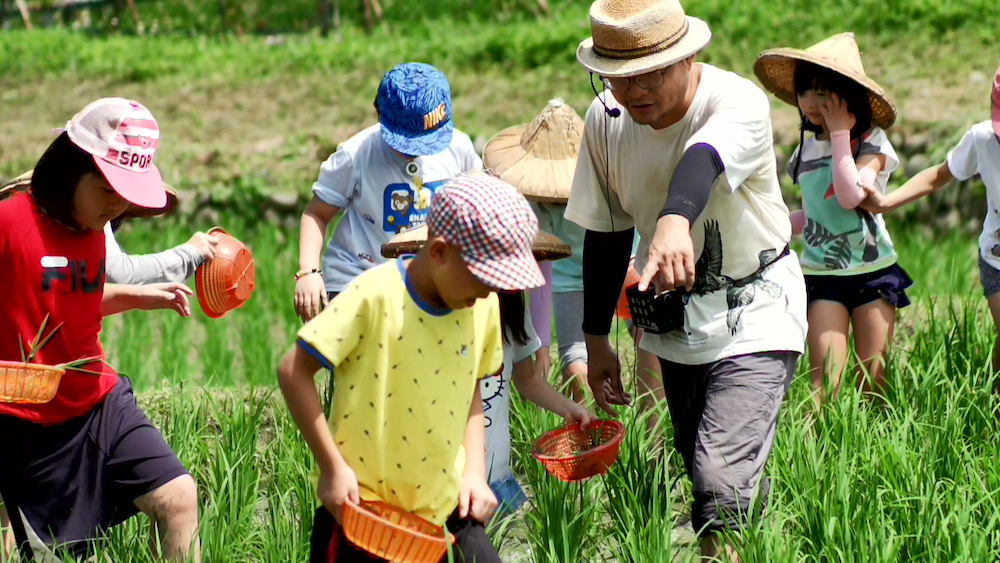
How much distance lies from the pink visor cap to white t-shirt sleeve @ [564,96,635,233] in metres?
0.94

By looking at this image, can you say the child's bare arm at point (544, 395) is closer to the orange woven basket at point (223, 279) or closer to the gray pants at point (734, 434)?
the gray pants at point (734, 434)

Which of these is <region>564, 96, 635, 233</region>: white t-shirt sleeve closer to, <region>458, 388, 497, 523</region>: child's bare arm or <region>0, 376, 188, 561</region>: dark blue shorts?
<region>458, 388, 497, 523</region>: child's bare arm

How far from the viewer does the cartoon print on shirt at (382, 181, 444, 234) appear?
360cm

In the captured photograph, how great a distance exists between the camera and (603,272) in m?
3.00

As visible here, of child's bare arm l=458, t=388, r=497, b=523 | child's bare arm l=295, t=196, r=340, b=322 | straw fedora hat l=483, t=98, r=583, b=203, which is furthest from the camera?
straw fedora hat l=483, t=98, r=583, b=203

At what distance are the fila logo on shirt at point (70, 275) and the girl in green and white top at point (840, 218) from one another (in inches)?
78.6

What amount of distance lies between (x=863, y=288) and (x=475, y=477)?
1.84 m

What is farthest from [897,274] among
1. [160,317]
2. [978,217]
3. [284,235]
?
[284,235]

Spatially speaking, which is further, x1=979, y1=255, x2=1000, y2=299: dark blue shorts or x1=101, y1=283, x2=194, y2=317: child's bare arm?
x1=979, y1=255, x2=1000, y2=299: dark blue shorts

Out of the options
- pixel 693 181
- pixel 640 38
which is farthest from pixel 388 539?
pixel 640 38

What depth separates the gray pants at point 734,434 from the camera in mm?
2609

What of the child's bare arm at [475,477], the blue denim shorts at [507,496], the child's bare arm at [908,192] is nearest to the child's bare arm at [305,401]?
the child's bare arm at [475,477]

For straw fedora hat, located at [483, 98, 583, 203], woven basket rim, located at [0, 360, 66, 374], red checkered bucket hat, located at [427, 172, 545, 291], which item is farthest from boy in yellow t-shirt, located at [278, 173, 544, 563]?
straw fedora hat, located at [483, 98, 583, 203]

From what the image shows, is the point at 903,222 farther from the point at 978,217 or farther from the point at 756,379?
the point at 756,379
